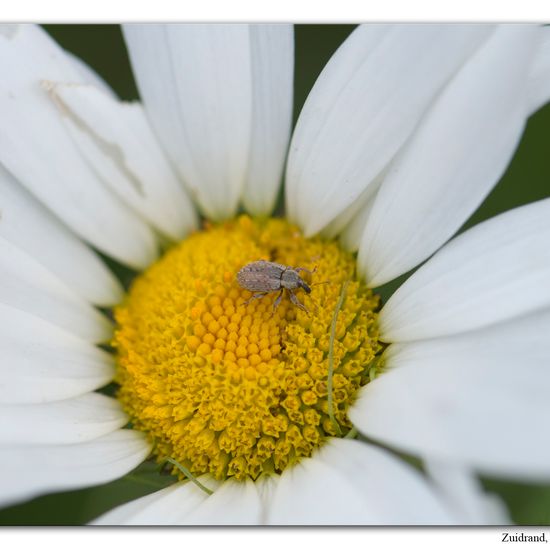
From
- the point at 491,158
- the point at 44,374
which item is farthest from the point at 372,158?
the point at 44,374

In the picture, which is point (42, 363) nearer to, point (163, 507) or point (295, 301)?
point (163, 507)

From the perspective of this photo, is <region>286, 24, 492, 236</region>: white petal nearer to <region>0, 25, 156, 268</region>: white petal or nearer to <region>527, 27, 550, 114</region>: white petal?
<region>527, 27, 550, 114</region>: white petal

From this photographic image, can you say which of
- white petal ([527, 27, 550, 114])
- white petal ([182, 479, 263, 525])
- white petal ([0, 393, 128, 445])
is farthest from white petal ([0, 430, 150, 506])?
white petal ([527, 27, 550, 114])

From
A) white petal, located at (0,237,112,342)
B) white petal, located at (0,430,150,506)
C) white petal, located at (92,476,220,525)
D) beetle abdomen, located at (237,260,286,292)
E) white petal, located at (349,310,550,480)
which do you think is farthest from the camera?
white petal, located at (0,237,112,342)

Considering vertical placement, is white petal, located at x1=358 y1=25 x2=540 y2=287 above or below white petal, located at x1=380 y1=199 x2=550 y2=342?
above

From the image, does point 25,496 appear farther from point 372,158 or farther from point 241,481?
point 372,158

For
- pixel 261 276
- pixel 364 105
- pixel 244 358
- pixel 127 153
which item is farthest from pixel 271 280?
pixel 127 153
